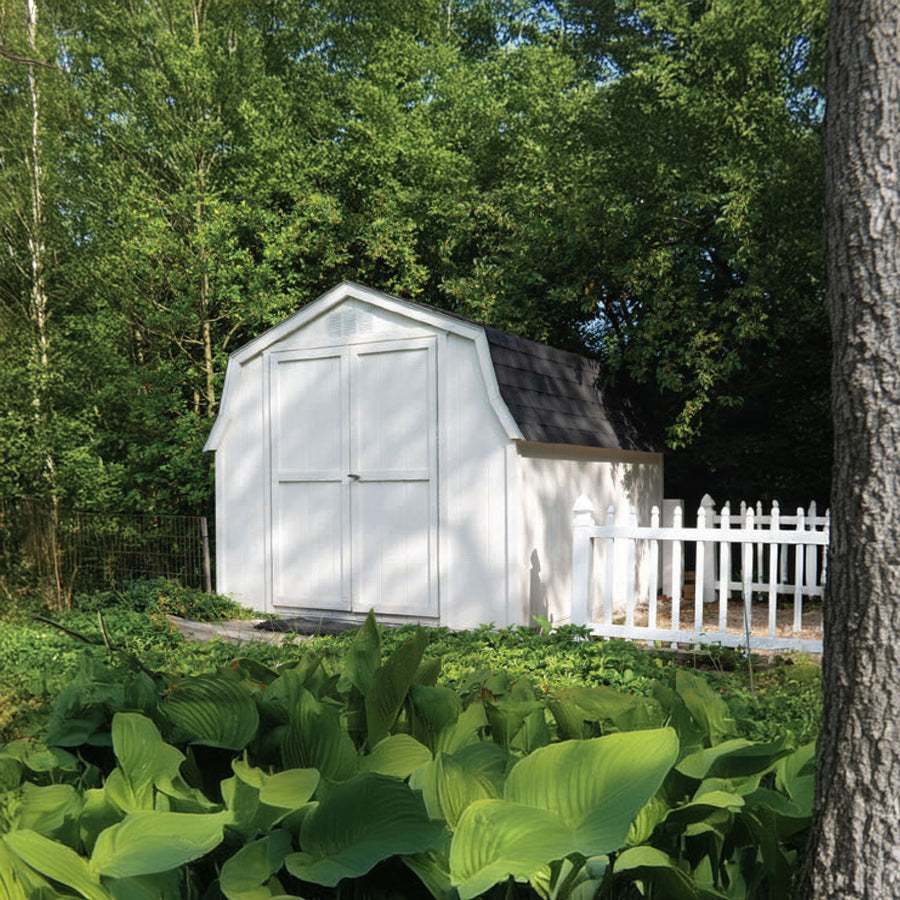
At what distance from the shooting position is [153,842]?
111cm

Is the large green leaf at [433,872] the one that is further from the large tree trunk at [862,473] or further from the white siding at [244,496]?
the white siding at [244,496]

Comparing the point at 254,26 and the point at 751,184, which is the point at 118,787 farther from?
the point at 254,26

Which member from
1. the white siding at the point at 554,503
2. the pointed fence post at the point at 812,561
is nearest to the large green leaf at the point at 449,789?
the white siding at the point at 554,503

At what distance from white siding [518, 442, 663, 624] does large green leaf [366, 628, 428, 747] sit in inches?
251

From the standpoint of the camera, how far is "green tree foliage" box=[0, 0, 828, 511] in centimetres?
1055

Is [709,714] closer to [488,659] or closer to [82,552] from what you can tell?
[488,659]

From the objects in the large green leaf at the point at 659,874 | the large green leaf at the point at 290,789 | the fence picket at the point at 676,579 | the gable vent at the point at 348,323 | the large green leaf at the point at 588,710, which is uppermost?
the gable vent at the point at 348,323

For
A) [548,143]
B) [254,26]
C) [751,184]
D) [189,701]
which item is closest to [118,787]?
[189,701]

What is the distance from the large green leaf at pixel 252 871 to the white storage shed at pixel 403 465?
708 centimetres

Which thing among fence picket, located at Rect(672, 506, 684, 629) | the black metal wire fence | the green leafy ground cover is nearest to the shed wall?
fence picket, located at Rect(672, 506, 684, 629)

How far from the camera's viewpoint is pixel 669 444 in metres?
10.7

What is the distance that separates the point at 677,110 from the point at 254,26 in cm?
1158

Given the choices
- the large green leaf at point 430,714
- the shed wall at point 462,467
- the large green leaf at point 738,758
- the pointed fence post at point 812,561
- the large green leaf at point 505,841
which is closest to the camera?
the large green leaf at point 505,841

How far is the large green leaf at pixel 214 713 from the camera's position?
149cm
